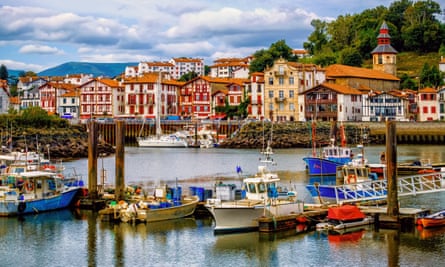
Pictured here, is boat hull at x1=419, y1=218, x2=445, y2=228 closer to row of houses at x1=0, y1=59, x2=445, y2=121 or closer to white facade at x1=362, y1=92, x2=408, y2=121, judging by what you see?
row of houses at x1=0, y1=59, x2=445, y2=121

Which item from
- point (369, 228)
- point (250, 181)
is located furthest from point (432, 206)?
point (250, 181)

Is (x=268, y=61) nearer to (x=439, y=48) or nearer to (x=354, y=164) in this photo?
(x=439, y=48)

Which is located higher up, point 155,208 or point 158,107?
point 158,107

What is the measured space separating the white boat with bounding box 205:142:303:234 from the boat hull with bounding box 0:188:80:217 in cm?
1050

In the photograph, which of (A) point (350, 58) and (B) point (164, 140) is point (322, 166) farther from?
(A) point (350, 58)

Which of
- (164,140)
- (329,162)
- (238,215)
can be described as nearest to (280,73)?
(164,140)

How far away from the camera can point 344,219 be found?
3312cm

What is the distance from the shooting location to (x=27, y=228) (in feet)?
119

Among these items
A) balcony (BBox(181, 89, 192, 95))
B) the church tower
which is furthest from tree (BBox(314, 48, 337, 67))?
balcony (BBox(181, 89, 192, 95))

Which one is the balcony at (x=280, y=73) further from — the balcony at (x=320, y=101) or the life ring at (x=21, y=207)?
the life ring at (x=21, y=207)

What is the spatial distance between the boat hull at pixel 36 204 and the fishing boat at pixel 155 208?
4.42 metres

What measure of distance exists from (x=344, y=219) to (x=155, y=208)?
918 cm

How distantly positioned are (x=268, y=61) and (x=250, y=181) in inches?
4124

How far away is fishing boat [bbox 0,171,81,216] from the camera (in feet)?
127
